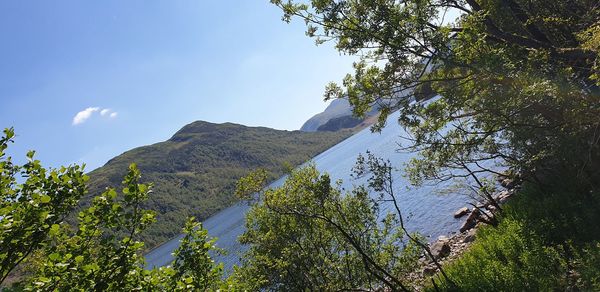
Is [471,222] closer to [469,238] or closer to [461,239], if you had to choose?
[461,239]

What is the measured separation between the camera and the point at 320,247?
81.9 feet

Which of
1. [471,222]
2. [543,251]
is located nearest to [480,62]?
[543,251]

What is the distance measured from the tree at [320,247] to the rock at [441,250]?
1174 cm

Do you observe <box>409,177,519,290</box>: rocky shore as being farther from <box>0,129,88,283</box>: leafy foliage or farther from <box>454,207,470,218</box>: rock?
<box>0,129,88,283</box>: leafy foliage

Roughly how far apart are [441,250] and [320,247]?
1565 centimetres

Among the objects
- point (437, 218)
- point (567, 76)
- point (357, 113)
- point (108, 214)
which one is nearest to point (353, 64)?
point (357, 113)

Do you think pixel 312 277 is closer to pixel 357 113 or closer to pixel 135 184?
pixel 357 113

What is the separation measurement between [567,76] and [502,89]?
1.99 m

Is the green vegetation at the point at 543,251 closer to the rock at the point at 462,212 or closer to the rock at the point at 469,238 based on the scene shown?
the rock at the point at 469,238

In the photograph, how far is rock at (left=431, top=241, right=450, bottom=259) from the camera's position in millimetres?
34969

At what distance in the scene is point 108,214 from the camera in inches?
301

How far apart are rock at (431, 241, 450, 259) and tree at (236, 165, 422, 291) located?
38.5 feet

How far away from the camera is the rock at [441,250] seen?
35.0 m

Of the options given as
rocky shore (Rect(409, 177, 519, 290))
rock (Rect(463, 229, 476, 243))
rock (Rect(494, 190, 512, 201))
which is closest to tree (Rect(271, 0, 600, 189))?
rocky shore (Rect(409, 177, 519, 290))
